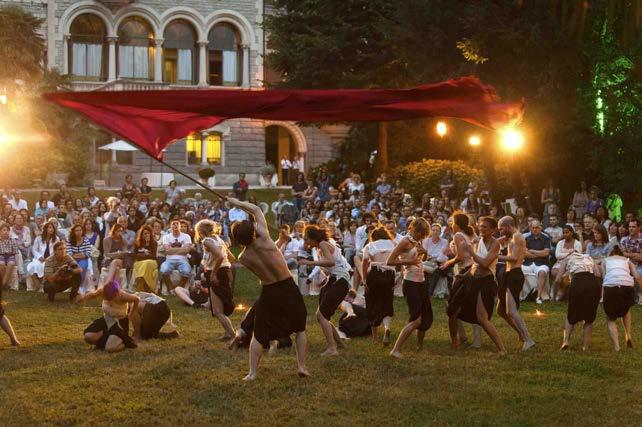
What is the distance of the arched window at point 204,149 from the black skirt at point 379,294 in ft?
123

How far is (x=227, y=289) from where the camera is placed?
13.3 metres

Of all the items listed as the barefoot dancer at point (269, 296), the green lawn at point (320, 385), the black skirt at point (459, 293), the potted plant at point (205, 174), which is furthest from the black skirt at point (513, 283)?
the potted plant at point (205, 174)

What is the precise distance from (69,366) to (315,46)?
80.5 ft

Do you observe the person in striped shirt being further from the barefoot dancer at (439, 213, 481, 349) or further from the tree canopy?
the tree canopy

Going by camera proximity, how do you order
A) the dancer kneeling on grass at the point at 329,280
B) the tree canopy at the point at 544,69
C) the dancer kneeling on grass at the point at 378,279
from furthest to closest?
the tree canopy at the point at 544,69 < the dancer kneeling on grass at the point at 378,279 < the dancer kneeling on grass at the point at 329,280

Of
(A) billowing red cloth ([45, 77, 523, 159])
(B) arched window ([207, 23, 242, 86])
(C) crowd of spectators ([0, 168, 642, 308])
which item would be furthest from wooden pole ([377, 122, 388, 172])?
(A) billowing red cloth ([45, 77, 523, 159])

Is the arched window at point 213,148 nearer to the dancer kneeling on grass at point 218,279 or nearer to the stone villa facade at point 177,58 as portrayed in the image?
the stone villa facade at point 177,58

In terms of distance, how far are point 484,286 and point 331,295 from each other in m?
1.84

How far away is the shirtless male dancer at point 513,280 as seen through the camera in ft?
42.0

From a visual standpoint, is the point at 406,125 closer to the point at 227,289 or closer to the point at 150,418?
the point at 227,289

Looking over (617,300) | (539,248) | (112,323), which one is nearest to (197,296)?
(112,323)

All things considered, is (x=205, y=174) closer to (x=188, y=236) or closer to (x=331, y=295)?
(x=188, y=236)

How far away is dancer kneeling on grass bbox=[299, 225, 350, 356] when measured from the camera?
40.6 feet

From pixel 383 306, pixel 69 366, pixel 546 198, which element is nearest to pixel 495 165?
pixel 546 198
